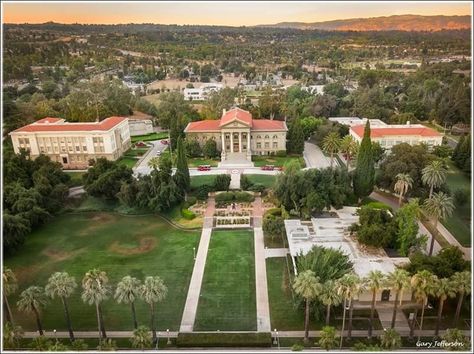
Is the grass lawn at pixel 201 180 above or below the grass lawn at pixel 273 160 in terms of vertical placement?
above

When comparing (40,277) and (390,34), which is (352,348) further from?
(390,34)

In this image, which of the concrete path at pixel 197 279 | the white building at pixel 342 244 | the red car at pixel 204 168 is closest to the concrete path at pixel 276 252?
the white building at pixel 342 244

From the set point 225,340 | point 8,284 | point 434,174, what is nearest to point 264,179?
point 434,174

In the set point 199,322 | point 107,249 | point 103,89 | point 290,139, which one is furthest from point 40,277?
point 103,89

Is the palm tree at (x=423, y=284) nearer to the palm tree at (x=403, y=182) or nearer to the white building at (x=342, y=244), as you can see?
the white building at (x=342, y=244)

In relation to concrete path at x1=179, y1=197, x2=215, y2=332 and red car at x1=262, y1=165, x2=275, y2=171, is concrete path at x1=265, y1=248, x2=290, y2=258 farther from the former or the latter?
red car at x1=262, y1=165, x2=275, y2=171

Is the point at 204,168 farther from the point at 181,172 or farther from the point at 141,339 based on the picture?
the point at 141,339
